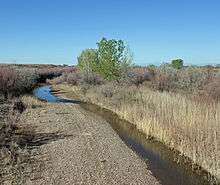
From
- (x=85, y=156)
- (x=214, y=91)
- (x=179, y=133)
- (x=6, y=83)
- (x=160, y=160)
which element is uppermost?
(x=214, y=91)

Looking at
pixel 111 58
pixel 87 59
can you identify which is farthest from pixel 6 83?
pixel 87 59

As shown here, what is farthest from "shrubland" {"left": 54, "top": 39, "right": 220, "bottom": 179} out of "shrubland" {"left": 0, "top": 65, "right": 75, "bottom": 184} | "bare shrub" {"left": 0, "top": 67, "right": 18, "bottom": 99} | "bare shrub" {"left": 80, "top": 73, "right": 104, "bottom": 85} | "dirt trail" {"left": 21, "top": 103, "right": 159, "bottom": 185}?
"bare shrub" {"left": 0, "top": 67, "right": 18, "bottom": 99}

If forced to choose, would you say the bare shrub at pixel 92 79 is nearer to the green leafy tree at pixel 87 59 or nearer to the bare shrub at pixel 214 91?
the green leafy tree at pixel 87 59

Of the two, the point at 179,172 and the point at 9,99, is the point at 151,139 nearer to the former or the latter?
the point at 179,172

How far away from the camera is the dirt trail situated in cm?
1152

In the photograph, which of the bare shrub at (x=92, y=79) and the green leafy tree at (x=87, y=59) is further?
the green leafy tree at (x=87, y=59)

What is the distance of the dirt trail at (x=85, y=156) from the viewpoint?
37.8ft

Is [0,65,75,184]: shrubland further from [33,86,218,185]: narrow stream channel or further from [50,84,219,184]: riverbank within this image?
[50,84,219,184]: riverbank

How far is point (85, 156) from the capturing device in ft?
45.3

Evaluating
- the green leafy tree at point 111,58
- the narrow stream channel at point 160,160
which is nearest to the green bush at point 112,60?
the green leafy tree at point 111,58

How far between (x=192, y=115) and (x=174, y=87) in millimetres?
19037

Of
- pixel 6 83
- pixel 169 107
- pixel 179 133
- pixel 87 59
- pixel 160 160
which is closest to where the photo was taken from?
pixel 160 160

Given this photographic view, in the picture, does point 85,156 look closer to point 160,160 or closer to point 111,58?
point 160,160

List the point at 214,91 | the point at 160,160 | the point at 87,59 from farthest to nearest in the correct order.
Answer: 1. the point at 87,59
2. the point at 214,91
3. the point at 160,160
